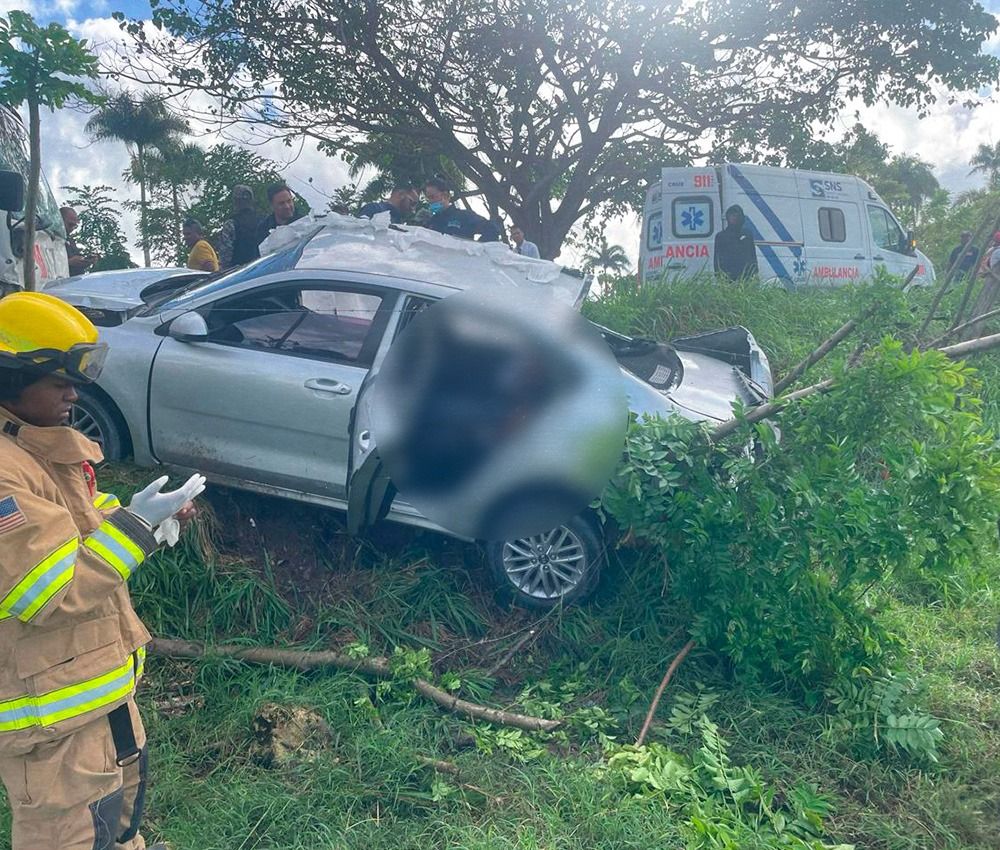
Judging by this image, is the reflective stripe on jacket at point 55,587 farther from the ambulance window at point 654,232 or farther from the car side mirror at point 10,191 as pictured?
the ambulance window at point 654,232

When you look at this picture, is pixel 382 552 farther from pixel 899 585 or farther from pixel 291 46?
pixel 291 46

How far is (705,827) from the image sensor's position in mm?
2789

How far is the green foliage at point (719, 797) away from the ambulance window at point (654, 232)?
8.69 m

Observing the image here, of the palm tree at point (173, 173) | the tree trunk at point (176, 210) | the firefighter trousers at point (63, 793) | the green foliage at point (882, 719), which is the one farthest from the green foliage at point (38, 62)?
the tree trunk at point (176, 210)

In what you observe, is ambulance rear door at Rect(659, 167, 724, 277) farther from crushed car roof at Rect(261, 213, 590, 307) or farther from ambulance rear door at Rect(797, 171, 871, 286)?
crushed car roof at Rect(261, 213, 590, 307)

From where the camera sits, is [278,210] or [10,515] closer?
[10,515]

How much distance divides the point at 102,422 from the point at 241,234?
8.83ft

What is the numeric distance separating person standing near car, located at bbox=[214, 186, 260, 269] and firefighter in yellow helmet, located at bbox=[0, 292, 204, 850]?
466 cm

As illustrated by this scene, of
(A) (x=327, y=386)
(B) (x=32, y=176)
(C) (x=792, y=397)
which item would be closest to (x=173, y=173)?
(B) (x=32, y=176)

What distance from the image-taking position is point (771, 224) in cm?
1099

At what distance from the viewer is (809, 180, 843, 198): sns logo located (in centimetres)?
1131

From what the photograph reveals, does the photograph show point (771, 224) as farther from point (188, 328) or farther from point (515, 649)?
point (188, 328)

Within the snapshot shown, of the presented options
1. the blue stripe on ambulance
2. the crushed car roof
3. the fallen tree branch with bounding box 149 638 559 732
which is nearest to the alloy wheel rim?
the fallen tree branch with bounding box 149 638 559 732

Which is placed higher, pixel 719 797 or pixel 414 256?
pixel 414 256
